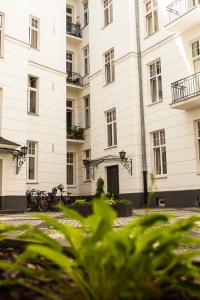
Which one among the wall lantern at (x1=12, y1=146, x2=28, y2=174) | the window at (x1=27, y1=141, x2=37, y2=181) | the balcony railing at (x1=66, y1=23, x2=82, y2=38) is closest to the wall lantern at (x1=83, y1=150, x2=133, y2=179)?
the window at (x1=27, y1=141, x2=37, y2=181)

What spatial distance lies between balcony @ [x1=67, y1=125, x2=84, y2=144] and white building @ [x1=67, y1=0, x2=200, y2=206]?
17cm

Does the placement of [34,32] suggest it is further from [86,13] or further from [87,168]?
[87,168]

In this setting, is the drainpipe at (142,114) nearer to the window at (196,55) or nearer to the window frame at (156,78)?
the window frame at (156,78)

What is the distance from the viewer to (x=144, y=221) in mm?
1525

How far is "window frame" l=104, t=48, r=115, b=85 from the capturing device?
19984 mm

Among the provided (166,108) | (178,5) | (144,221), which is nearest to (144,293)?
(144,221)

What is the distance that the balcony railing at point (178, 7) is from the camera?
1588cm

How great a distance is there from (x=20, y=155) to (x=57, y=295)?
14393 millimetres

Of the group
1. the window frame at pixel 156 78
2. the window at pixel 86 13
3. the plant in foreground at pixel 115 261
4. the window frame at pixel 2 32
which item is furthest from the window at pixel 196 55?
the plant in foreground at pixel 115 261

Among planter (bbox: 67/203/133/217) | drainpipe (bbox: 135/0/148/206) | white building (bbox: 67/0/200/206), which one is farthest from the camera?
drainpipe (bbox: 135/0/148/206)

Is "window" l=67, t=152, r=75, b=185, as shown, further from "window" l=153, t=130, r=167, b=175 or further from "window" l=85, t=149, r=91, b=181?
"window" l=153, t=130, r=167, b=175

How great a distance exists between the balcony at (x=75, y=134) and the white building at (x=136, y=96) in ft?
0.56

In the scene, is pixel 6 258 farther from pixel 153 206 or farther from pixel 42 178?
pixel 42 178

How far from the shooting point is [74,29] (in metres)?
23.4
